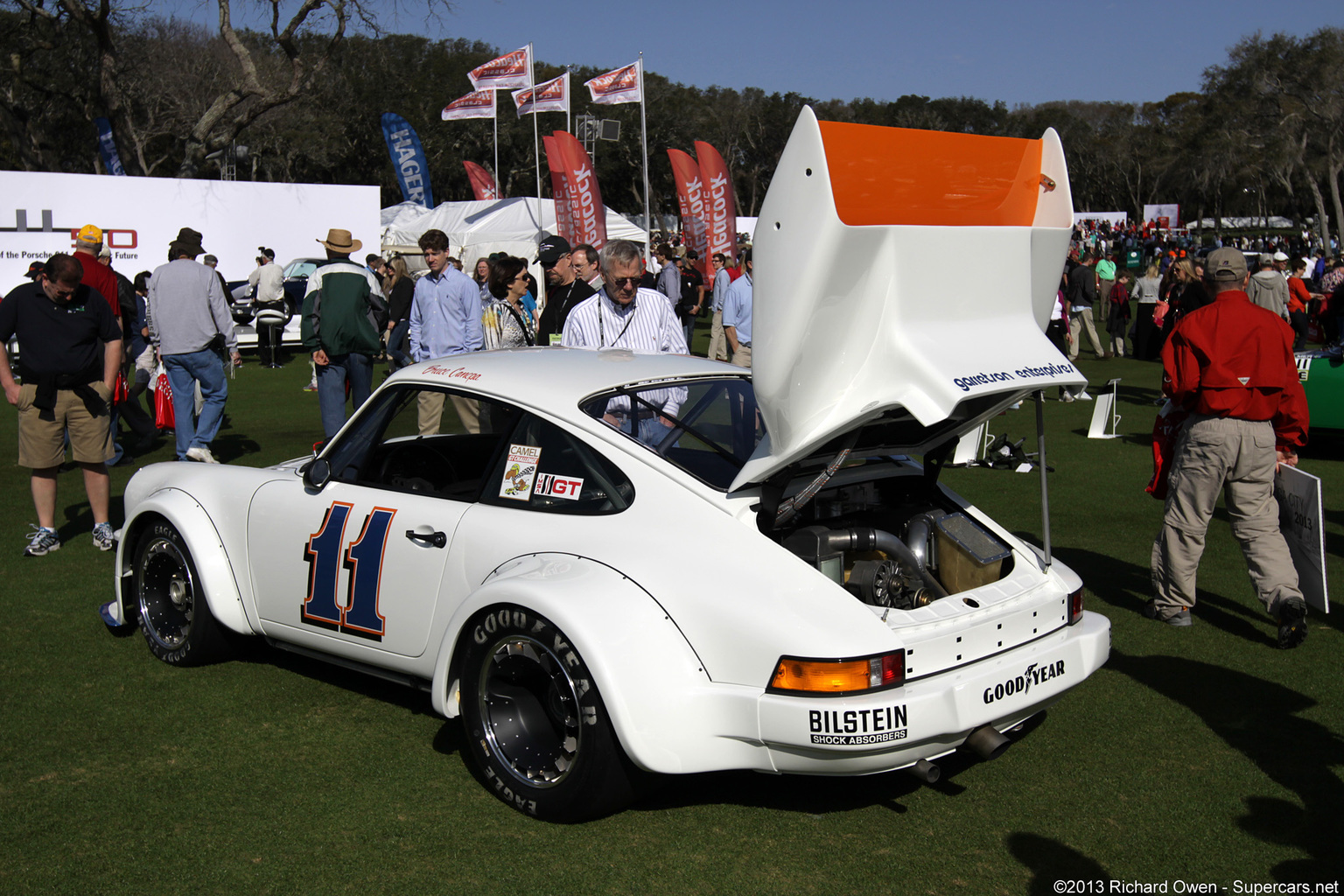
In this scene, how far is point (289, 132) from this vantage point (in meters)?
53.4

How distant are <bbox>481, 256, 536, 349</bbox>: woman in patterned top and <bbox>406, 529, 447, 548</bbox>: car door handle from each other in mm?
3969

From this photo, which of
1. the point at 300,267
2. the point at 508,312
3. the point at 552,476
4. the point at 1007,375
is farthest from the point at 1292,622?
the point at 300,267

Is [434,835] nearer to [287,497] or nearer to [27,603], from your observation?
[287,497]

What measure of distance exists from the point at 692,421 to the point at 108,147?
1479 inches

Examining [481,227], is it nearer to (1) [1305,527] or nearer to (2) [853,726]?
(1) [1305,527]

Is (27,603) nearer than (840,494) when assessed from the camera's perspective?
No

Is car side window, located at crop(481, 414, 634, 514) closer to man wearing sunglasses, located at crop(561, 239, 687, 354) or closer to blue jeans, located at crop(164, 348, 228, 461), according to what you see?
man wearing sunglasses, located at crop(561, 239, 687, 354)

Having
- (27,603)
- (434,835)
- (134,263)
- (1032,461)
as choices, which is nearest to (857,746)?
(434,835)

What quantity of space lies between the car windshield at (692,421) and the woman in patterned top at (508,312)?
3.87m

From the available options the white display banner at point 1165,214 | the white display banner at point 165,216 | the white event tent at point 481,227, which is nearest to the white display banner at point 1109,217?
the white display banner at point 1165,214

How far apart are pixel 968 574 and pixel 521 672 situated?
1666 mm

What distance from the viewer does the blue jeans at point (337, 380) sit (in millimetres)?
9148

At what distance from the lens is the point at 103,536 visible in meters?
7.09

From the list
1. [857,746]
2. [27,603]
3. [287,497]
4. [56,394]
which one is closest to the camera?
[857,746]
